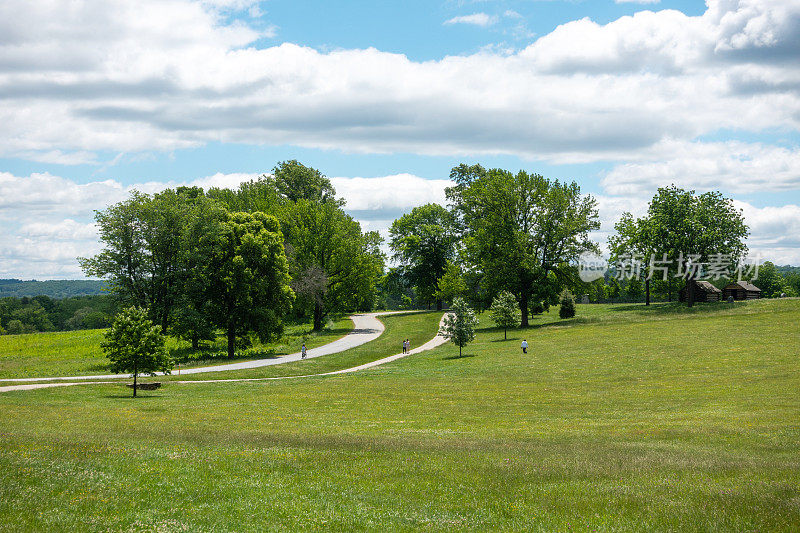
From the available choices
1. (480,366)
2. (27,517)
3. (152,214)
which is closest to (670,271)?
(480,366)

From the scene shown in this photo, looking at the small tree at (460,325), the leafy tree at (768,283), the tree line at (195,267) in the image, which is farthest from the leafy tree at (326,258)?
the leafy tree at (768,283)

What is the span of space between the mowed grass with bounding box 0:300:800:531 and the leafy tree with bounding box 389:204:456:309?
67.1m

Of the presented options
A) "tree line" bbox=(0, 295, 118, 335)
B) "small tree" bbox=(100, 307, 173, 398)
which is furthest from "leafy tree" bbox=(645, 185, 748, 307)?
"tree line" bbox=(0, 295, 118, 335)

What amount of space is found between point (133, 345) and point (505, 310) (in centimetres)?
4287

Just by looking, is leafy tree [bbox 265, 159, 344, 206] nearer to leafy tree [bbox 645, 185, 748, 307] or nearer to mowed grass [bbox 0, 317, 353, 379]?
mowed grass [bbox 0, 317, 353, 379]

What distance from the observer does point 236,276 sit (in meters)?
53.3

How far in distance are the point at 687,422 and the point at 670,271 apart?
6017 centimetres

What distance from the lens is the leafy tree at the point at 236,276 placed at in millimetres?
52969

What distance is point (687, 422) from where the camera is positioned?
21.4 meters

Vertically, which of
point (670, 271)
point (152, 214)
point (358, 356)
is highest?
point (152, 214)

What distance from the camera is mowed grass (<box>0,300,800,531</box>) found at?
1084cm

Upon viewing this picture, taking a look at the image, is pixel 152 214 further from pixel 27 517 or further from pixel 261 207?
pixel 27 517

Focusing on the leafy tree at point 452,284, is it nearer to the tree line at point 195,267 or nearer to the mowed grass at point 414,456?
the tree line at point 195,267

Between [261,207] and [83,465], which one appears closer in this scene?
[83,465]
